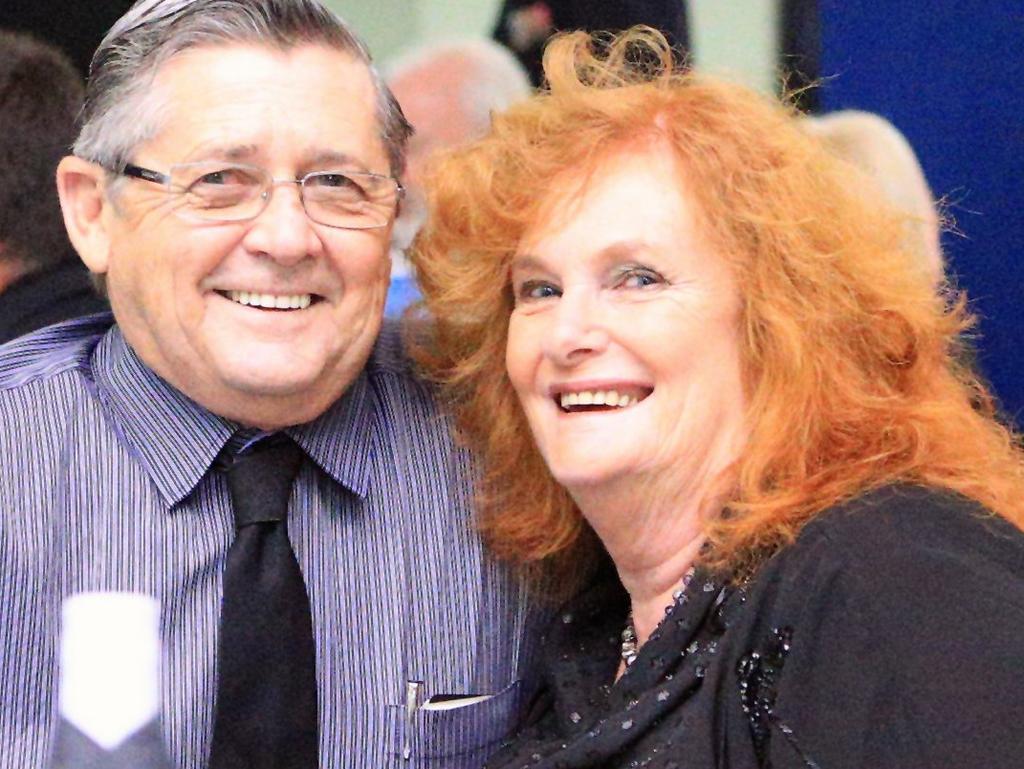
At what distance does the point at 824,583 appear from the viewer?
142 centimetres

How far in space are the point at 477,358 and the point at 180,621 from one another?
0.54m

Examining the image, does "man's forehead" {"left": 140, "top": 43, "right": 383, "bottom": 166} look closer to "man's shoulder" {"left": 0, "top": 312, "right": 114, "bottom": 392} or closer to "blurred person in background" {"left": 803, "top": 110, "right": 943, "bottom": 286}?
"man's shoulder" {"left": 0, "top": 312, "right": 114, "bottom": 392}

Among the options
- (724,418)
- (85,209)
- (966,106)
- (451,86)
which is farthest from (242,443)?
(966,106)

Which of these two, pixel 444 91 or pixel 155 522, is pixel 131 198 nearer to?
Answer: pixel 155 522

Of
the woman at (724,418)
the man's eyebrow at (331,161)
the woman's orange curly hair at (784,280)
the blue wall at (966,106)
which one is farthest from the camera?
the blue wall at (966,106)

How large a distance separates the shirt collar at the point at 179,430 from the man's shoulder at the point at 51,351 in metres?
0.04

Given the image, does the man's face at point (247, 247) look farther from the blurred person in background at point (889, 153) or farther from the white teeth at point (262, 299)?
the blurred person in background at point (889, 153)

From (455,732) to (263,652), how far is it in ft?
0.94

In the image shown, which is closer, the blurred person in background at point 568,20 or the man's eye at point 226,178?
the man's eye at point 226,178

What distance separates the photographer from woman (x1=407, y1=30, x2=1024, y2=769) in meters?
1.41

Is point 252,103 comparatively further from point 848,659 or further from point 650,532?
point 848,659

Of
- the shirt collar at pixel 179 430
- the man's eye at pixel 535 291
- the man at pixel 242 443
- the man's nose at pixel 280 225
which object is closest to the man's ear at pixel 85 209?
the man at pixel 242 443

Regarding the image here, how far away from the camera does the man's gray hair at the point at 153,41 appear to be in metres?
1.80

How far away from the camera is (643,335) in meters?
Answer: 1.63
